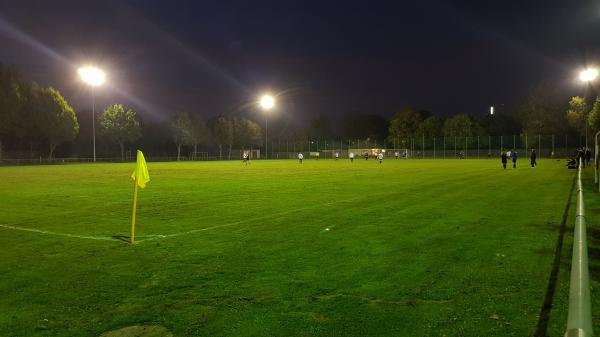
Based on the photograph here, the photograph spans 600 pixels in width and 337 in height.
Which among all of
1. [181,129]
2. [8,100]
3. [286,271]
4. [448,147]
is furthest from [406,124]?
[286,271]

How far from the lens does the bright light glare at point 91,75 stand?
211 feet

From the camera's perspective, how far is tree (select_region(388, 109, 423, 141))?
412 feet

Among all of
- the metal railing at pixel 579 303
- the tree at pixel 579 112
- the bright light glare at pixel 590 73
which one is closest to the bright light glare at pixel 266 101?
the tree at pixel 579 112

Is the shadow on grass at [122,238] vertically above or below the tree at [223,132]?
below

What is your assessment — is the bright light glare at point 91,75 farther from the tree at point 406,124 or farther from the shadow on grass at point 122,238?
the tree at point 406,124

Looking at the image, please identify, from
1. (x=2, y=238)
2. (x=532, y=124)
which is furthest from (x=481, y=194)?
(x=532, y=124)

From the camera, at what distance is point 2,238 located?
10.4 meters

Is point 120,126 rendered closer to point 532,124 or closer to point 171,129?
point 171,129

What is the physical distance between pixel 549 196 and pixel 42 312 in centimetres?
1724

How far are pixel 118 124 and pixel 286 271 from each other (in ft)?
299

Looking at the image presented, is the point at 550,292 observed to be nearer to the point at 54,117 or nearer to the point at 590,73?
the point at 590,73

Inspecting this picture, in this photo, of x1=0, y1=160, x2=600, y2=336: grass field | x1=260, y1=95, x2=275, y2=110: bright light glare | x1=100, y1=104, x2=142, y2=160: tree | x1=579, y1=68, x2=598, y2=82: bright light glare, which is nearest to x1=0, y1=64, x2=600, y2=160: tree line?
x1=100, y1=104, x2=142, y2=160: tree

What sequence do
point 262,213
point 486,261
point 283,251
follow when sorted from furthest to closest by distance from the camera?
point 262,213, point 283,251, point 486,261

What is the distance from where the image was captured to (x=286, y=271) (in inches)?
287
